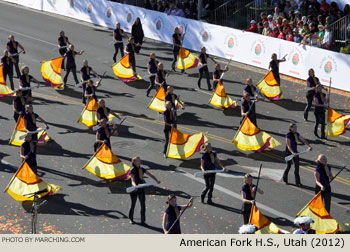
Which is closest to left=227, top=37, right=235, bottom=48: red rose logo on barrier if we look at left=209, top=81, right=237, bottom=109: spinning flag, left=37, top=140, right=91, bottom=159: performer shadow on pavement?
left=209, top=81, right=237, bottom=109: spinning flag

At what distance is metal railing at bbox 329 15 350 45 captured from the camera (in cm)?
3247

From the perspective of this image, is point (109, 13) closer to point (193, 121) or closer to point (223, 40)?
point (223, 40)

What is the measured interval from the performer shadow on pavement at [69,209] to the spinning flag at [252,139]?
559 centimetres

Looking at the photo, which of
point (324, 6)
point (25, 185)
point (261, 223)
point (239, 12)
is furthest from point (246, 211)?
point (239, 12)

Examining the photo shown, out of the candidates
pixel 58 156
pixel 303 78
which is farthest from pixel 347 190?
pixel 303 78

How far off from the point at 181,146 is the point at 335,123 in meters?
5.32

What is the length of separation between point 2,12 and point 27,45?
809 cm

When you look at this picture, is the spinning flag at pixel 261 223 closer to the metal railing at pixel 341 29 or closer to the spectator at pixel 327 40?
→ the spectator at pixel 327 40

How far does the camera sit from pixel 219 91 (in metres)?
27.1

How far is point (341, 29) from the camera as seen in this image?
32.8m

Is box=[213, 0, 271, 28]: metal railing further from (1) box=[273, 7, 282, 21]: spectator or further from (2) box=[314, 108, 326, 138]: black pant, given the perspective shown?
(2) box=[314, 108, 326, 138]: black pant

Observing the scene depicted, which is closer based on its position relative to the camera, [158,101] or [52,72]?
[158,101]

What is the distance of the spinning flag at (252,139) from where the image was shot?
23078 millimetres

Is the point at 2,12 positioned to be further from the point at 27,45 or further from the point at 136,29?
the point at 136,29
